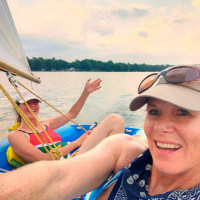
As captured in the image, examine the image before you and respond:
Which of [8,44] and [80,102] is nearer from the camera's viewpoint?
[8,44]

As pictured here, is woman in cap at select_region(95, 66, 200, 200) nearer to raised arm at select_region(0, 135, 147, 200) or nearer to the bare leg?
raised arm at select_region(0, 135, 147, 200)

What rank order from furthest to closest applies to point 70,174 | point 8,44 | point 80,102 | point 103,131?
point 80,102, point 8,44, point 103,131, point 70,174

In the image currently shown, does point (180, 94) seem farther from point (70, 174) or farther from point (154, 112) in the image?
point (70, 174)

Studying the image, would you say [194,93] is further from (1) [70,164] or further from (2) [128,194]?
(1) [70,164]

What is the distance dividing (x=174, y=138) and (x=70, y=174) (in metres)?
0.61

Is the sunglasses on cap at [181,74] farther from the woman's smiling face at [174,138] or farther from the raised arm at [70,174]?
the raised arm at [70,174]

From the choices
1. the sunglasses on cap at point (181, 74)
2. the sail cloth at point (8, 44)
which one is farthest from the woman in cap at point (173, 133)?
the sail cloth at point (8, 44)

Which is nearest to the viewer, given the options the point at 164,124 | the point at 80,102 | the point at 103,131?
the point at 164,124

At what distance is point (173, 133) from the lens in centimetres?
100

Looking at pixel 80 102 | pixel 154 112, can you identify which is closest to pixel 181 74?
pixel 154 112

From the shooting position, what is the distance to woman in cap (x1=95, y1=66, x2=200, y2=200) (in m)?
0.93

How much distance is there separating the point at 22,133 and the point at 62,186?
66.9 inches

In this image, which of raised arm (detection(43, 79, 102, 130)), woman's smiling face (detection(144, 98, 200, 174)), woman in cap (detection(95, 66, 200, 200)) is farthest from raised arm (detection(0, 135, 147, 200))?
raised arm (detection(43, 79, 102, 130))

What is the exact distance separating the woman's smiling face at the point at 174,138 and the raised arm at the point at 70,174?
1.28ft
